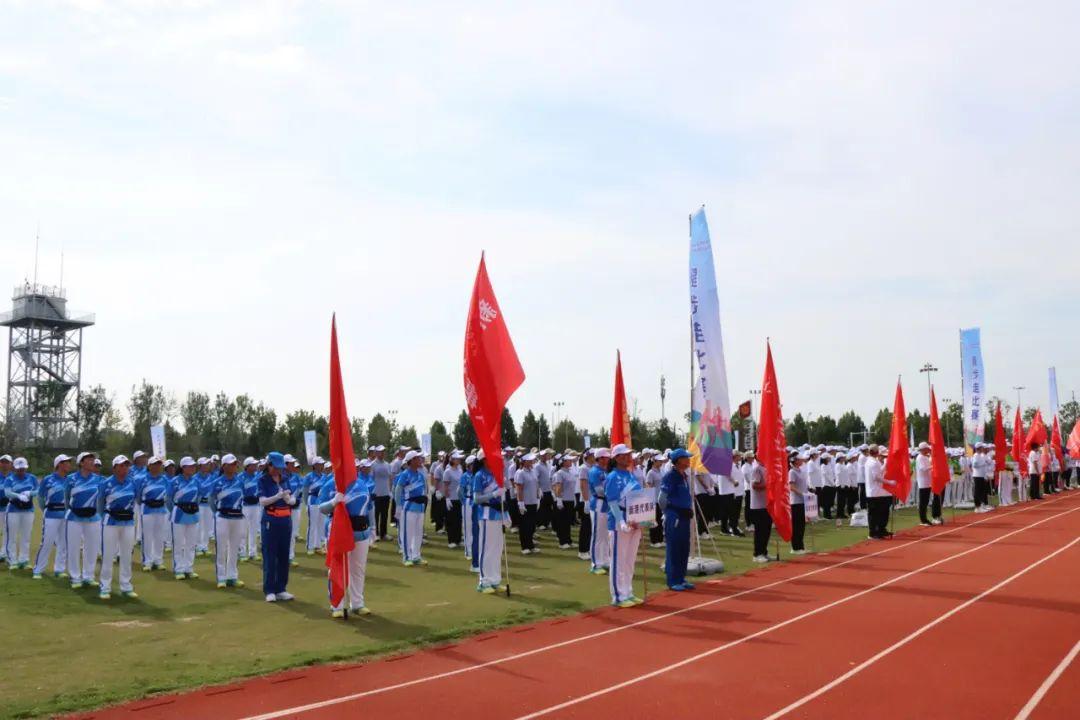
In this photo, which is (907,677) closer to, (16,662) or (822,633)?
(822,633)

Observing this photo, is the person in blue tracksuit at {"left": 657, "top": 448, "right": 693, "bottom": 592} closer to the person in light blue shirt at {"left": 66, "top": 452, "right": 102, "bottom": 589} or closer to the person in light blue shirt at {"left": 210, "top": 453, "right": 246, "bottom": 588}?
the person in light blue shirt at {"left": 210, "top": 453, "right": 246, "bottom": 588}

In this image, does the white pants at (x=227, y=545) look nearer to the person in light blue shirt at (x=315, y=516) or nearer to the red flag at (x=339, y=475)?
the red flag at (x=339, y=475)

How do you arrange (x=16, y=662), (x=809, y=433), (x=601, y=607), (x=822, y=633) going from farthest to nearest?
(x=809, y=433) → (x=601, y=607) → (x=822, y=633) → (x=16, y=662)

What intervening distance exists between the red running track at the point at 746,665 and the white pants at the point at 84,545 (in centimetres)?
703

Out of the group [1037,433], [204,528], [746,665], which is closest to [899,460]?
[746,665]

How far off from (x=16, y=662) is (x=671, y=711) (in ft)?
21.5

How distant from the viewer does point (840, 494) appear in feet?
79.7

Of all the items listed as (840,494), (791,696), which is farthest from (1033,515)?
(791,696)

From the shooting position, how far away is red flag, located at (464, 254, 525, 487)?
1198 cm

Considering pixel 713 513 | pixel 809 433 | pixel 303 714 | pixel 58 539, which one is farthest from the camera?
pixel 809 433

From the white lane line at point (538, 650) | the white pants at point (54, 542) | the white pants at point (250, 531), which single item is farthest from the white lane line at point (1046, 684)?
the white pants at point (54, 542)

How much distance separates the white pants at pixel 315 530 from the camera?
1864 cm

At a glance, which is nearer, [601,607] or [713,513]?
[601,607]

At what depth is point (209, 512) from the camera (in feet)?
61.1
